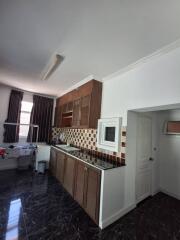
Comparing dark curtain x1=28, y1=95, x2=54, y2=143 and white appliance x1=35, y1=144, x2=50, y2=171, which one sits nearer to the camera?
white appliance x1=35, y1=144, x2=50, y2=171

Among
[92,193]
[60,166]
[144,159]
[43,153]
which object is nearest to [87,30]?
→ [92,193]

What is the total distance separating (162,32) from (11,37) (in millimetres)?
1990

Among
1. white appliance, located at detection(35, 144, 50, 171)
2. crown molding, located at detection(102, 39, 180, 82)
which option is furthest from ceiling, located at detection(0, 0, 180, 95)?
white appliance, located at detection(35, 144, 50, 171)

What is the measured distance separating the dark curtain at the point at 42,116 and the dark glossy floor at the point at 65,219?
2036 mm

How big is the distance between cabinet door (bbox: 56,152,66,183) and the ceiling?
2.15 meters

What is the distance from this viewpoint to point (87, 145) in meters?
3.24

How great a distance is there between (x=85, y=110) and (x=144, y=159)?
5.52ft

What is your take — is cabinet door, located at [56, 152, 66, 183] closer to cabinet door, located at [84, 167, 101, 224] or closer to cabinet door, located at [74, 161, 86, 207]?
cabinet door, located at [74, 161, 86, 207]

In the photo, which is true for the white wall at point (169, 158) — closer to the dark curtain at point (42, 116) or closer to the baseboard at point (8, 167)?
the dark curtain at point (42, 116)

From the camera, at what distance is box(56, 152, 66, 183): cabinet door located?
3.12 m

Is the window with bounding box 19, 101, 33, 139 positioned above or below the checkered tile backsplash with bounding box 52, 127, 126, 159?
above

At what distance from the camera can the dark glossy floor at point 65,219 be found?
1742 millimetres

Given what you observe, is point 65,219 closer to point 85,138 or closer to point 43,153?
point 85,138

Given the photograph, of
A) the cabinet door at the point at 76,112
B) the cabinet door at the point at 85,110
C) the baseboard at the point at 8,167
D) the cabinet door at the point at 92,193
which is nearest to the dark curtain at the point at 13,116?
the baseboard at the point at 8,167
